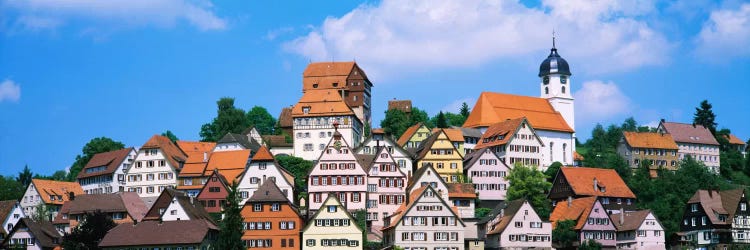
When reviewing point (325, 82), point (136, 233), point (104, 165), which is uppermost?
point (325, 82)

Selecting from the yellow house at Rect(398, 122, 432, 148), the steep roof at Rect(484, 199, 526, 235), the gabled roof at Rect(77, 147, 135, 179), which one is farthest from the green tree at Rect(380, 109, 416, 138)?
the steep roof at Rect(484, 199, 526, 235)

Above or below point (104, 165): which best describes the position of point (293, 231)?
below

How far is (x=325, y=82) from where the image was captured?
150 meters

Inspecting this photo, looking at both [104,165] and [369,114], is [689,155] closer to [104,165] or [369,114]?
[369,114]

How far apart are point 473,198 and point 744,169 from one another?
169 feet

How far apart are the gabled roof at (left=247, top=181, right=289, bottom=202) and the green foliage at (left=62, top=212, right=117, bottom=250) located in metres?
12.6

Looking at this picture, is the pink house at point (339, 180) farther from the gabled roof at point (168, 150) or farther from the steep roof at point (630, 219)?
the steep roof at point (630, 219)

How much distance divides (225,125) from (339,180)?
1750 inches

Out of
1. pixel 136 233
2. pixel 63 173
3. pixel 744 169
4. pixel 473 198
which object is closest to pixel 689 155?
pixel 744 169

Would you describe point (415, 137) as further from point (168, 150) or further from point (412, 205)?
point (412, 205)

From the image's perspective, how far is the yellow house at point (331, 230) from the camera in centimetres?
10344

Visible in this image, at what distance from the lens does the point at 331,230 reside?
103625 mm

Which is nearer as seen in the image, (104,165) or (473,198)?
(473,198)

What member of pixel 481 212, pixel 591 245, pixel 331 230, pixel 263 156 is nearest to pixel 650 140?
pixel 481 212
